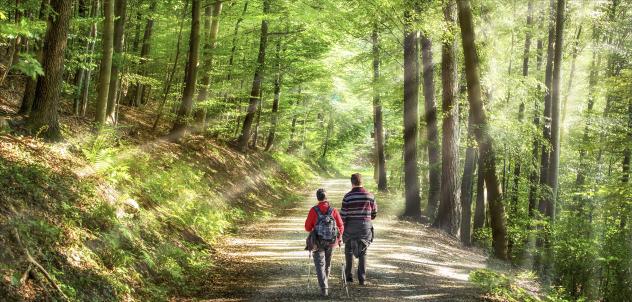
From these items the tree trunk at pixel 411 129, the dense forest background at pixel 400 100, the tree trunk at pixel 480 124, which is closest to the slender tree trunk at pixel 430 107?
the dense forest background at pixel 400 100

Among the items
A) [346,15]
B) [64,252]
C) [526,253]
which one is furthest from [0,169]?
[526,253]

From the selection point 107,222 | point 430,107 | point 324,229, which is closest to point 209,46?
point 430,107

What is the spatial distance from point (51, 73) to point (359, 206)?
614 centimetres

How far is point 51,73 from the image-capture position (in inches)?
354

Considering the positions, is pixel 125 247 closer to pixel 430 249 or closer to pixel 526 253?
pixel 430 249

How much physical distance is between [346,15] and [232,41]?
5844mm

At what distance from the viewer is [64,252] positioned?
655 cm

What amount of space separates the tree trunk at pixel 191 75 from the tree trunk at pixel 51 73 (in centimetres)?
731

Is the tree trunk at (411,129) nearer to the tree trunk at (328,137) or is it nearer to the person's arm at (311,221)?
the person's arm at (311,221)

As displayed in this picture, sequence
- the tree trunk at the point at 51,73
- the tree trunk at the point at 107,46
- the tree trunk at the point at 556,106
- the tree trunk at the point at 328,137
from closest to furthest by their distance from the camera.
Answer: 1. the tree trunk at the point at 51,73
2. the tree trunk at the point at 107,46
3. the tree trunk at the point at 556,106
4. the tree trunk at the point at 328,137

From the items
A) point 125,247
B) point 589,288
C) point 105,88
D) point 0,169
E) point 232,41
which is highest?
point 232,41

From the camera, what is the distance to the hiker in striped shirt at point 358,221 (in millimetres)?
8828

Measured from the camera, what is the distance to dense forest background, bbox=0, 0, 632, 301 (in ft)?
32.7

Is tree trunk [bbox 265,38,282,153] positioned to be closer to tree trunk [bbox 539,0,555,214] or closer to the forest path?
the forest path
